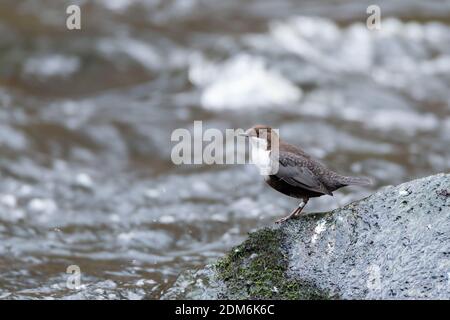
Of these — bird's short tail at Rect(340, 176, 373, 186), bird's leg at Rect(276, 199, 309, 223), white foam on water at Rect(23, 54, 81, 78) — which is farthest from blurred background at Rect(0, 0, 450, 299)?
bird's short tail at Rect(340, 176, 373, 186)

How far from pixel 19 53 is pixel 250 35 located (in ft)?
12.8

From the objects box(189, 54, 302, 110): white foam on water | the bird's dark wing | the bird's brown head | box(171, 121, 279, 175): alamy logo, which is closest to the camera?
the bird's dark wing

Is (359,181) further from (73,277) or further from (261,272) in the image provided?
(73,277)

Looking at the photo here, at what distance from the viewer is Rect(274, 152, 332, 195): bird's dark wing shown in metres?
4.42

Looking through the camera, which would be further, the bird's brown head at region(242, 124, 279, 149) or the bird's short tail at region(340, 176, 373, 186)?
the bird's brown head at region(242, 124, 279, 149)

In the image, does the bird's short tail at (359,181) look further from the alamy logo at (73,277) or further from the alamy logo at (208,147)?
the alamy logo at (208,147)

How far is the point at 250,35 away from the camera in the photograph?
40.5 ft

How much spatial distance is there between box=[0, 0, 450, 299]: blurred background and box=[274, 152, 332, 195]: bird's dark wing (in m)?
1.22

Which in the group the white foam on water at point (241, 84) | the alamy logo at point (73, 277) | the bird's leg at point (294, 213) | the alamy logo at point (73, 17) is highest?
the alamy logo at point (73, 17)

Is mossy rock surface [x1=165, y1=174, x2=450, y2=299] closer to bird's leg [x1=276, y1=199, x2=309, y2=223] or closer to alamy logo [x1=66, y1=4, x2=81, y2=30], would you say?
bird's leg [x1=276, y1=199, x2=309, y2=223]

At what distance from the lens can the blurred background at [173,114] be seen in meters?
6.48

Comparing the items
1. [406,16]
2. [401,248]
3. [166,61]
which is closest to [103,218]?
[401,248]

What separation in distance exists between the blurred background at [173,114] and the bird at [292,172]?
1153mm

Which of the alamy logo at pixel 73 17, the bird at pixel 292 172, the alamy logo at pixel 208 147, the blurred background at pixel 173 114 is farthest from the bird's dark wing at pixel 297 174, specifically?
the alamy logo at pixel 73 17
